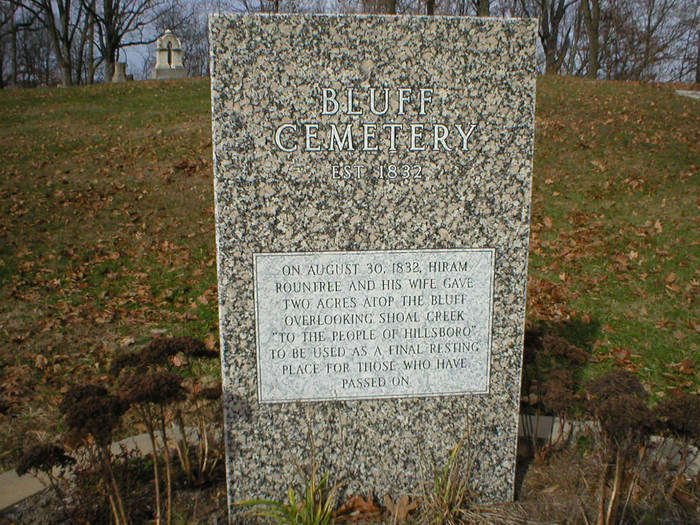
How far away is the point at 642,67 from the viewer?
32.1 meters

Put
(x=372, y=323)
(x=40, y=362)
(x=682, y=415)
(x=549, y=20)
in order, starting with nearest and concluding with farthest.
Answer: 1. (x=682, y=415)
2. (x=372, y=323)
3. (x=40, y=362)
4. (x=549, y=20)

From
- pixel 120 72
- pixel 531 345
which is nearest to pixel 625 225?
pixel 531 345

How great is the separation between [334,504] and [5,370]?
3.27 metres

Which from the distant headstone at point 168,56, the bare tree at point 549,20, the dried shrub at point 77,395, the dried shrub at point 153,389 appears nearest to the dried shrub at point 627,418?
the dried shrub at point 153,389

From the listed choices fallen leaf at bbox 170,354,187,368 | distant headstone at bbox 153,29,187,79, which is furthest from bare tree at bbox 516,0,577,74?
fallen leaf at bbox 170,354,187,368

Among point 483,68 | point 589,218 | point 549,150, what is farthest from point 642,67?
point 483,68

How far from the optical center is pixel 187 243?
7.48 m

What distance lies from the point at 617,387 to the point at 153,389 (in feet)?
6.80

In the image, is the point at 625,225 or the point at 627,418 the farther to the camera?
the point at 625,225

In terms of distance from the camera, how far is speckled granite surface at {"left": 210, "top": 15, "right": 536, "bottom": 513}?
98.7 inches

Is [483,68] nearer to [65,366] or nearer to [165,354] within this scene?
[165,354]

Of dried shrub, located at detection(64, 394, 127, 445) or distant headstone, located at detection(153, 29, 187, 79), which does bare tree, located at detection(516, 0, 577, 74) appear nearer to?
distant headstone, located at detection(153, 29, 187, 79)

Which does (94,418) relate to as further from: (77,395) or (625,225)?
(625,225)

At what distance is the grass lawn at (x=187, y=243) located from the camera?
4.87 metres
